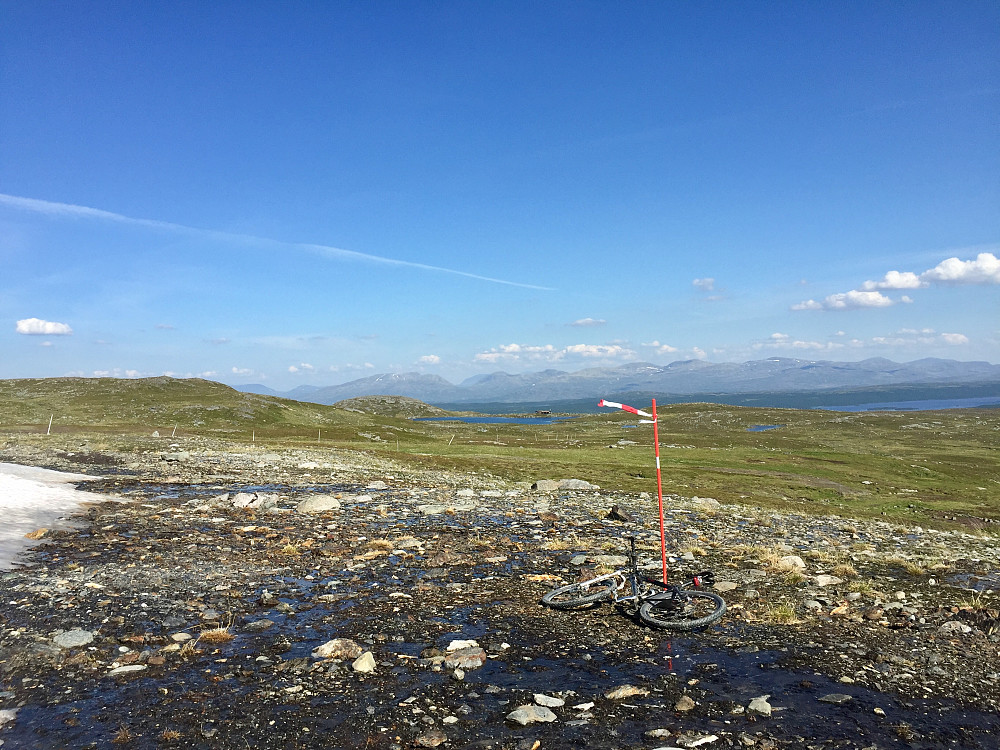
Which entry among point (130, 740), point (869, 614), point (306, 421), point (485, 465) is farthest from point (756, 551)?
point (306, 421)

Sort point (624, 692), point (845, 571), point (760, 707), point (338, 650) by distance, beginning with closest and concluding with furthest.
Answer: point (760, 707), point (624, 692), point (338, 650), point (845, 571)

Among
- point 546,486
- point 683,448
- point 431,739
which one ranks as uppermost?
point 431,739

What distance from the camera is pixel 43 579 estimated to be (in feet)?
45.6

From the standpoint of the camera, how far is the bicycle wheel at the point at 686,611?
38.8 ft

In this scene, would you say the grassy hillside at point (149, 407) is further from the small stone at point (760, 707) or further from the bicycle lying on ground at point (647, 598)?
the small stone at point (760, 707)

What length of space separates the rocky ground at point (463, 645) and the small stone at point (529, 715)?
0.03 metres

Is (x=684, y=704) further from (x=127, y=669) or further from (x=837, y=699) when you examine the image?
(x=127, y=669)

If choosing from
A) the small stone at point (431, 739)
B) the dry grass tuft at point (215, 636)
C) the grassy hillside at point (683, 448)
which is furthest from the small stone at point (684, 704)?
the grassy hillside at point (683, 448)

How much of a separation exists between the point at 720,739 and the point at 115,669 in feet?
33.9

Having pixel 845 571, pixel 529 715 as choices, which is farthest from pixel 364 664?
pixel 845 571

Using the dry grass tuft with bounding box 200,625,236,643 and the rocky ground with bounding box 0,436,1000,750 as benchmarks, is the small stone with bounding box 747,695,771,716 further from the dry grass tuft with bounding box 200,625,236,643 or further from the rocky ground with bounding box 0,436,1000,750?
the dry grass tuft with bounding box 200,625,236,643

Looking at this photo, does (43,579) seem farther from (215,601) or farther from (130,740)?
(130,740)

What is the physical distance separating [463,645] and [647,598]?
16.0ft

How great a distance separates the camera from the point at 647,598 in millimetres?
13055
